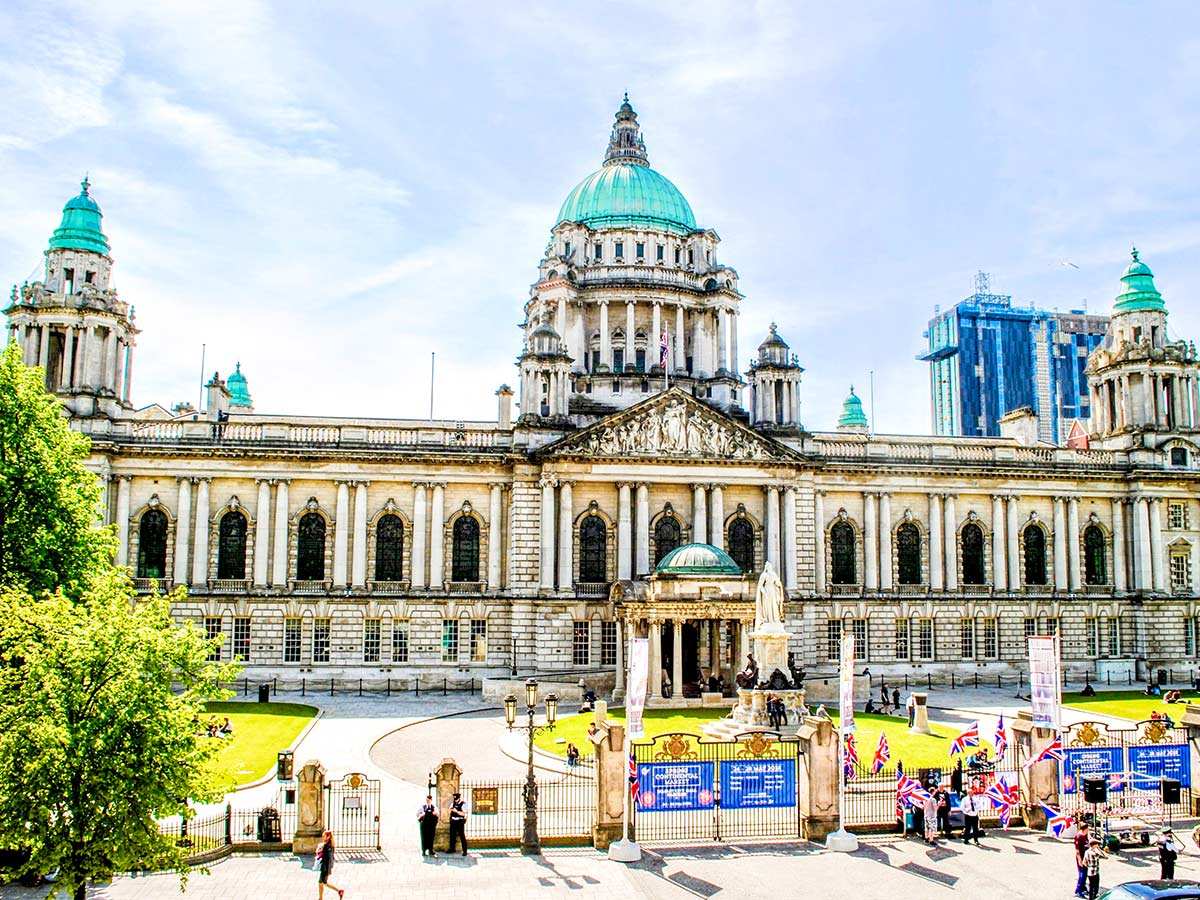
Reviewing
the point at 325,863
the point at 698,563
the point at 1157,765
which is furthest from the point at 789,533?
the point at 325,863

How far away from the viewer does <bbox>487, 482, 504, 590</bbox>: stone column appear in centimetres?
5916

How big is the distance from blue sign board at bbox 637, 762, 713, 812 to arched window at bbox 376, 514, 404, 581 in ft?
112

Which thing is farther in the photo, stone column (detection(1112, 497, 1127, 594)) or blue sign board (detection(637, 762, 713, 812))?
stone column (detection(1112, 497, 1127, 594))

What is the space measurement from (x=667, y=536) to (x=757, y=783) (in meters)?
32.1

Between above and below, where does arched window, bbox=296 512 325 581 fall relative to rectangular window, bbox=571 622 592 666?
above

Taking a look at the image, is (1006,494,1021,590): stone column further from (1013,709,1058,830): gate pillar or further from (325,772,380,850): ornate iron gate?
(325,772,380,850): ornate iron gate

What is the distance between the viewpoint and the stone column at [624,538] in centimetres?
5834

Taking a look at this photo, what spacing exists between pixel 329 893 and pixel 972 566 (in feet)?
169

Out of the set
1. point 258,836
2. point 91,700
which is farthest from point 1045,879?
point 91,700

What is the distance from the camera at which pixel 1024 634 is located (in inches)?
2517

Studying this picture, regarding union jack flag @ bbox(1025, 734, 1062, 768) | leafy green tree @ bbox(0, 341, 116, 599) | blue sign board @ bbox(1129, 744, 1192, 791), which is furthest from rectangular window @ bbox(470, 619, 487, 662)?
blue sign board @ bbox(1129, 744, 1192, 791)

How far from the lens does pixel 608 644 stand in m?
58.2

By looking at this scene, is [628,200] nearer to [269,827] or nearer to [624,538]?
[624,538]

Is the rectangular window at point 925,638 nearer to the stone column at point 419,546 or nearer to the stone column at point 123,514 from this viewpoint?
the stone column at point 419,546
